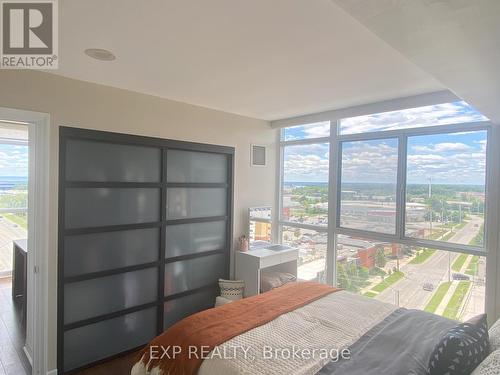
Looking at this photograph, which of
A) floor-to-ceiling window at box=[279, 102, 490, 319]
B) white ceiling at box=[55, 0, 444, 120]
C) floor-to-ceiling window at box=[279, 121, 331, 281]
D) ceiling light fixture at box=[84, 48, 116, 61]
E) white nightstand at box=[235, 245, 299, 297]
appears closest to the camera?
white ceiling at box=[55, 0, 444, 120]

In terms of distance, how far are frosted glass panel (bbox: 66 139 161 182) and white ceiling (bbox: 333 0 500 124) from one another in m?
2.52

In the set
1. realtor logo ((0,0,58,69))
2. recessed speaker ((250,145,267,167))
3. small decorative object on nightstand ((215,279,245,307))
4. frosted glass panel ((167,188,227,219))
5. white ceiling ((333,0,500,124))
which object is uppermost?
realtor logo ((0,0,58,69))

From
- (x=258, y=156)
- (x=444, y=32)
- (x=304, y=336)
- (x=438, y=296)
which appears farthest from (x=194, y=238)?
→ (x=444, y=32)

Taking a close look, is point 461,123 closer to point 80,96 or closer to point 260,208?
point 260,208

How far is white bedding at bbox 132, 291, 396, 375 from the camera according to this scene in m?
1.62

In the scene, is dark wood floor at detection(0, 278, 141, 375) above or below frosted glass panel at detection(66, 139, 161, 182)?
below

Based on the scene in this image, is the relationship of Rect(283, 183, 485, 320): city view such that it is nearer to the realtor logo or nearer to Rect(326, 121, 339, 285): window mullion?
Rect(326, 121, 339, 285): window mullion

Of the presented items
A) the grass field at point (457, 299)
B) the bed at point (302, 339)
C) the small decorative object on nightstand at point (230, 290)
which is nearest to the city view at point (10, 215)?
the small decorative object on nightstand at point (230, 290)

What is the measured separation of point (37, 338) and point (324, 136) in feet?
12.0

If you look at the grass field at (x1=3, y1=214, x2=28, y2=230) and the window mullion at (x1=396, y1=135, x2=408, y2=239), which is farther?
the grass field at (x1=3, y1=214, x2=28, y2=230)

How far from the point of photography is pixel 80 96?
2615 millimetres

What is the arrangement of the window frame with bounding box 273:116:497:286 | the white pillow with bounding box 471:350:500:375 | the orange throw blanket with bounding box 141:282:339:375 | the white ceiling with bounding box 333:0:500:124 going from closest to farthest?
the white ceiling with bounding box 333:0:500:124, the white pillow with bounding box 471:350:500:375, the orange throw blanket with bounding box 141:282:339:375, the window frame with bounding box 273:116:497:286

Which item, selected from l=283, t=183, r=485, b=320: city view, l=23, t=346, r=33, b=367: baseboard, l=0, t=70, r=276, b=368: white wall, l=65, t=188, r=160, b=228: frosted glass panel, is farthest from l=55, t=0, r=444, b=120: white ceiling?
l=23, t=346, r=33, b=367: baseboard

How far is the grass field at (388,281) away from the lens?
333 cm
